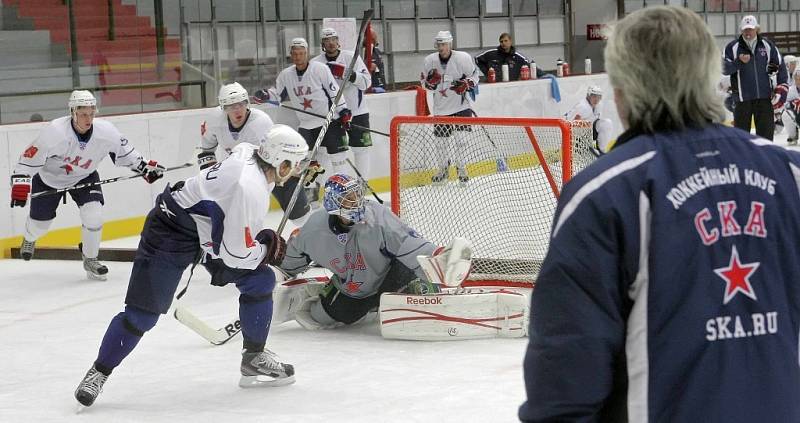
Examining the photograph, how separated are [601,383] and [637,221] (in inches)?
7.0

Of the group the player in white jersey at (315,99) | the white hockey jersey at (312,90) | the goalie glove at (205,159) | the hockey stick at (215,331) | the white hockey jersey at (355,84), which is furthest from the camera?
the white hockey jersey at (355,84)

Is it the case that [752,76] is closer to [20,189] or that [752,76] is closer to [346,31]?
[346,31]

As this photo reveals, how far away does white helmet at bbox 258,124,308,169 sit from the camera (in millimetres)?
3871

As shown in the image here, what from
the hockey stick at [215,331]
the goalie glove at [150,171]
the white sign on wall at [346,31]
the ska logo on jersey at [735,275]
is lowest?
the hockey stick at [215,331]

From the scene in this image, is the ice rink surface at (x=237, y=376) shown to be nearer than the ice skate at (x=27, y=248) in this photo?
Yes

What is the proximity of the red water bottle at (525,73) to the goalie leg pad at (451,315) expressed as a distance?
7757 millimetres

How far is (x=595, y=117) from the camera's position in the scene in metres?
10.0

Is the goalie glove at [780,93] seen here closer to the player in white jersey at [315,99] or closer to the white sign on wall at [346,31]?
the white sign on wall at [346,31]

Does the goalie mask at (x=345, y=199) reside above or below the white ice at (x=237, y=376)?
above

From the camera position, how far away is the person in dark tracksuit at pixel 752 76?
9.93m

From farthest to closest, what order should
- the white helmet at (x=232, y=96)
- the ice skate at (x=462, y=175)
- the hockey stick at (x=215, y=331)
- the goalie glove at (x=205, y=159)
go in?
the ice skate at (x=462, y=175) < the goalie glove at (x=205, y=159) < the white helmet at (x=232, y=96) < the hockey stick at (x=215, y=331)

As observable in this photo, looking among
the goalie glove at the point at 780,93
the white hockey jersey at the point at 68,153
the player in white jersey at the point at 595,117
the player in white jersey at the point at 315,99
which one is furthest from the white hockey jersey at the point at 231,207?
the goalie glove at the point at 780,93

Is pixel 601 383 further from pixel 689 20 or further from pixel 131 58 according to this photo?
pixel 131 58

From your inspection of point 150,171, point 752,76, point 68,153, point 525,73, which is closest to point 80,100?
point 68,153
